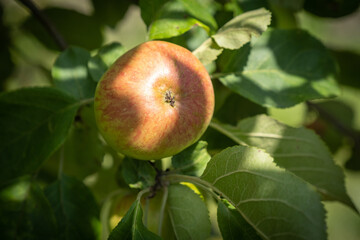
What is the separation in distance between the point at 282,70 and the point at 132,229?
23.0 inches

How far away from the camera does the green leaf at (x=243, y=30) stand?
2.53ft

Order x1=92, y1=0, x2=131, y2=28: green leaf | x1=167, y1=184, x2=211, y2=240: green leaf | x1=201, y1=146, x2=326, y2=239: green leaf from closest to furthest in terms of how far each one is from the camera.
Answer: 1. x1=201, y1=146, x2=326, y2=239: green leaf
2. x1=167, y1=184, x2=211, y2=240: green leaf
3. x1=92, y1=0, x2=131, y2=28: green leaf

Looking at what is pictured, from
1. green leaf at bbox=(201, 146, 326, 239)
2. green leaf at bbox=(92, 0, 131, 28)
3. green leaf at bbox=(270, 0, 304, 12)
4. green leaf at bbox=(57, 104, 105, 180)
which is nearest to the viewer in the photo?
green leaf at bbox=(201, 146, 326, 239)

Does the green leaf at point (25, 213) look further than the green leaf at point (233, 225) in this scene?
Yes

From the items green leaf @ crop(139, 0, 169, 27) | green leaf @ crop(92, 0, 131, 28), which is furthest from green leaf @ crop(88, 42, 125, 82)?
green leaf @ crop(92, 0, 131, 28)

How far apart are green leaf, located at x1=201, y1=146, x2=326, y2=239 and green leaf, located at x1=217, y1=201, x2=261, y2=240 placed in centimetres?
1

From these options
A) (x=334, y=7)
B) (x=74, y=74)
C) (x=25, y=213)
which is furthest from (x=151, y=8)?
(x=334, y=7)

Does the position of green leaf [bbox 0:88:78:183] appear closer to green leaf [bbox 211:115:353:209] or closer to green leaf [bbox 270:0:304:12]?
green leaf [bbox 211:115:353:209]

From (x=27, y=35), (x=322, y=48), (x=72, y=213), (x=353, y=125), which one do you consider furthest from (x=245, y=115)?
(x=27, y=35)

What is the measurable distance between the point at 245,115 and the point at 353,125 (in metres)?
0.95

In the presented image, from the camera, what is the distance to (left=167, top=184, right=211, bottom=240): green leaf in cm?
77

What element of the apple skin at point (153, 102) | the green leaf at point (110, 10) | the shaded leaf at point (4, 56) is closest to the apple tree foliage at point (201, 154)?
the apple skin at point (153, 102)

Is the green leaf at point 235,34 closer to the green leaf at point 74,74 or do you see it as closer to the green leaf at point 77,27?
the green leaf at point 74,74

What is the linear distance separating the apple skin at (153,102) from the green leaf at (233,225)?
161 millimetres
